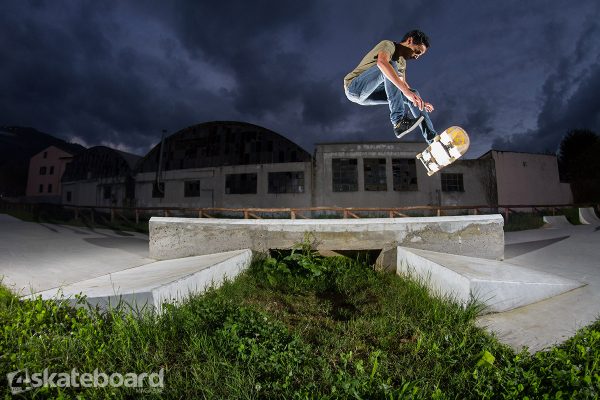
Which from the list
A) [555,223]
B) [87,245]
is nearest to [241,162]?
[87,245]

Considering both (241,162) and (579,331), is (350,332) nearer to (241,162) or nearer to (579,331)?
(579,331)

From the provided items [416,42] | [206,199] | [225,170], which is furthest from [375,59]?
[206,199]

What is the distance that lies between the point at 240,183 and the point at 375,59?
16.1 m

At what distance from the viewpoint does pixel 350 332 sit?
3.06 metres

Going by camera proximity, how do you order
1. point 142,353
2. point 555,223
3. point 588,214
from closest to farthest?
point 142,353
point 555,223
point 588,214

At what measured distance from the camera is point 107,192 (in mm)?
23047

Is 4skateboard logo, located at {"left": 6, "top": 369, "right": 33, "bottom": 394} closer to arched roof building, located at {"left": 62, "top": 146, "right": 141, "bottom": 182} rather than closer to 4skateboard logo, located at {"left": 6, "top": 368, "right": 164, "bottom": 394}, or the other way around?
4skateboard logo, located at {"left": 6, "top": 368, "right": 164, "bottom": 394}

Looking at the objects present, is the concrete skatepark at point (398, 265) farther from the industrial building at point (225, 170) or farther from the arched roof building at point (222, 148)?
the arched roof building at point (222, 148)

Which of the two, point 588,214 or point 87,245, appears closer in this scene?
point 87,245

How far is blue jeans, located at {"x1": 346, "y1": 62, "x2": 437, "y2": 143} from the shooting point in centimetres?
294

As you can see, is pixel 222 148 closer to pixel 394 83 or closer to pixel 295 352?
pixel 394 83

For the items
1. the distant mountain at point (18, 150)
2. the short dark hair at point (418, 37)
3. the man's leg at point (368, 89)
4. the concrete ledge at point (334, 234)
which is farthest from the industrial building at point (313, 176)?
the distant mountain at point (18, 150)

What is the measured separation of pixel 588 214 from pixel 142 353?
20.3m

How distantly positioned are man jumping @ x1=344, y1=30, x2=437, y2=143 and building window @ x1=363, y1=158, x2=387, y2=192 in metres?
12.8
